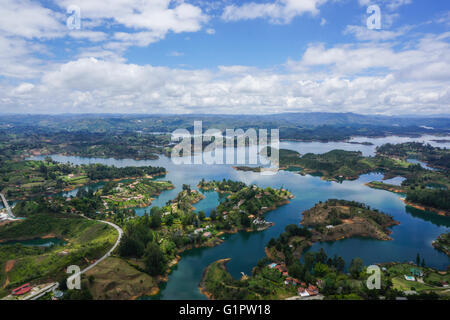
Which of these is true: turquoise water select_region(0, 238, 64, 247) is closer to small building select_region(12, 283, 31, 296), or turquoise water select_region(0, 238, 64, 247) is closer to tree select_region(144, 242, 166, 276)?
small building select_region(12, 283, 31, 296)

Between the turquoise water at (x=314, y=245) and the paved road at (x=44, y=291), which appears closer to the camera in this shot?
the paved road at (x=44, y=291)

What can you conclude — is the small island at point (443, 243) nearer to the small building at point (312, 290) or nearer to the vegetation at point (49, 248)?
the small building at point (312, 290)

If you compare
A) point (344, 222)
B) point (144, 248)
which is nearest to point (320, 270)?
point (344, 222)

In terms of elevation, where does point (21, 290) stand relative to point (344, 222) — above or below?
below

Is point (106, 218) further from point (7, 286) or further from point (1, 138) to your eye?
point (1, 138)

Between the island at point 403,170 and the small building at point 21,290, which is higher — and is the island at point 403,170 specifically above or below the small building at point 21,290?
above

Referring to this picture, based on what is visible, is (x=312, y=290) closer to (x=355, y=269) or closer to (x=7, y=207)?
(x=355, y=269)

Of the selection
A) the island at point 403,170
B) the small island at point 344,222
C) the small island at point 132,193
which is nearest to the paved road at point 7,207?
the small island at point 132,193

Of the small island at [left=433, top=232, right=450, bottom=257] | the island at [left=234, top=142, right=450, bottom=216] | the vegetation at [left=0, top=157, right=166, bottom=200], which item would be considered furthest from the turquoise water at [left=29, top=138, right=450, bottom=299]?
the vegetation at [left=0, top=157, right=166, bottom=200]
